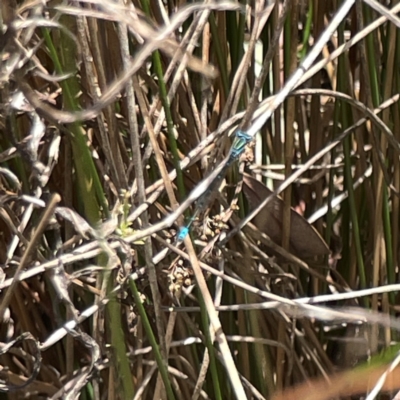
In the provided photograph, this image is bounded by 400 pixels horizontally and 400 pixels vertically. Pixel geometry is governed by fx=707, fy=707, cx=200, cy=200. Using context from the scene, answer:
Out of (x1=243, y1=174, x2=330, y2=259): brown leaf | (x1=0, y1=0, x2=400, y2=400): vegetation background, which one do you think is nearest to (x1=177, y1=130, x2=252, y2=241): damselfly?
(x1=0, y1=0, x2=400, y2=400): vegetation background

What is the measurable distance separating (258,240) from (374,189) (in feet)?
0.39

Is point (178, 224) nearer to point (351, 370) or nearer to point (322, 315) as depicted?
point (322, 315)

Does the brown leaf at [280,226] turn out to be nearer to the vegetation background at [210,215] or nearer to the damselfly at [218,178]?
the vegetation background at [210,215]

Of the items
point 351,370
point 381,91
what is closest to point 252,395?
point 351,370

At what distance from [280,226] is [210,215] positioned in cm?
7

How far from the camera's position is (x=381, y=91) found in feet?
2.22

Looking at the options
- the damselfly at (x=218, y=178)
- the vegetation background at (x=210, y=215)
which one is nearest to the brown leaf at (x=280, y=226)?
the vegetation background at (x=210, y=215)

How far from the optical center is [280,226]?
660 millimetres

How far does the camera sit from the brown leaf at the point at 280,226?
636mm

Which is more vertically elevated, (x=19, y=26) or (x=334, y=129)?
(x=19, y=26)

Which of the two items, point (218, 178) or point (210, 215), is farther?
point (210, 215)

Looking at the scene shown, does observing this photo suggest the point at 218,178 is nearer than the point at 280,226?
Yes

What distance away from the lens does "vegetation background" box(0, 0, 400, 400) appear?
510 mm

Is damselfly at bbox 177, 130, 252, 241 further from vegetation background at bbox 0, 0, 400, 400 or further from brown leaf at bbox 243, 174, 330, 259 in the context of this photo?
brown leaf at bbox 243, 174, 330, 259
